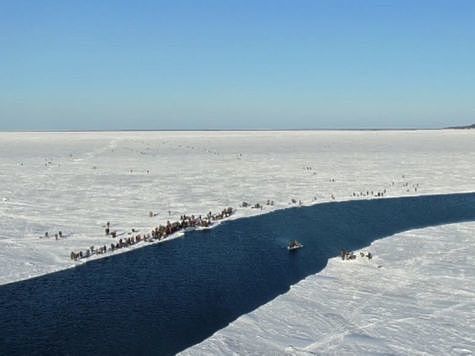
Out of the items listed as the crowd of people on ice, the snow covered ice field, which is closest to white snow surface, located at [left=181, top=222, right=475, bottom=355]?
Answer: the snow covered ice field

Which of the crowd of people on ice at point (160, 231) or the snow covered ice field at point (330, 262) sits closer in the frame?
the snow covered ice field at point (330, 262)

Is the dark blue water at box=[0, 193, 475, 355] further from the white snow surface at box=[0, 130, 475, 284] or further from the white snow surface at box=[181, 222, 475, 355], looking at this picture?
the white snow surface at box=[0, 130, 475, 284]

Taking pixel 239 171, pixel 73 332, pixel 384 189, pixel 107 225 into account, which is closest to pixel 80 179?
pixel 239 171

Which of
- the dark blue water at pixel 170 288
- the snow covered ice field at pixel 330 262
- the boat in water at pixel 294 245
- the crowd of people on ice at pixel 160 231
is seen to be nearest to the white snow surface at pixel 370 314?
the snow covered ice field at pixel 330 262

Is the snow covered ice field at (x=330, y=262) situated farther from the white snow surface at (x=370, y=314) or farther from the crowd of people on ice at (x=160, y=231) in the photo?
the crowd of people on ice at (x=160, y=231)

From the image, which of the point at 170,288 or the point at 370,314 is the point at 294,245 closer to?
the point at 170,288

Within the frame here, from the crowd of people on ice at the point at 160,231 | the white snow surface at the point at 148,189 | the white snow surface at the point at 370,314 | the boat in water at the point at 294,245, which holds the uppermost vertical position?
the white snow surface at the point at 148,189
